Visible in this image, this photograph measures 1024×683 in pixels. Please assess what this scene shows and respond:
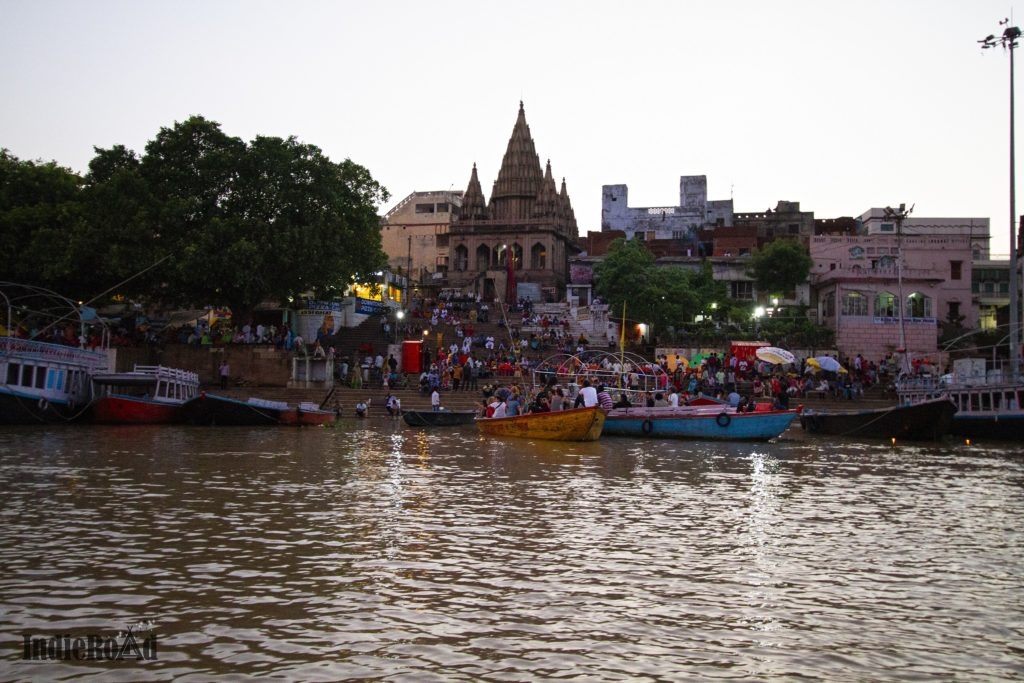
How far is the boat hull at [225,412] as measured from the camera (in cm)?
2980

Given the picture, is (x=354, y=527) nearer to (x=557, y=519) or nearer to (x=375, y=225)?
(x=557, y=519)

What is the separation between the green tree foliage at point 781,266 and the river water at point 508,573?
1426 inches

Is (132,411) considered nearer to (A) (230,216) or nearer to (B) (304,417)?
(B) (304,417)

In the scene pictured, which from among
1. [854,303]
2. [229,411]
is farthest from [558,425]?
[854,303]

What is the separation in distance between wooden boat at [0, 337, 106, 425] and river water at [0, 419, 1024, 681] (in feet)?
39.8

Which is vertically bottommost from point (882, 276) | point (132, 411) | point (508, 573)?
point (508, 573)

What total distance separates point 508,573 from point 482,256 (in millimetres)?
64277

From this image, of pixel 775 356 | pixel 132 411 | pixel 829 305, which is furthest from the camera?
pixel 829 305

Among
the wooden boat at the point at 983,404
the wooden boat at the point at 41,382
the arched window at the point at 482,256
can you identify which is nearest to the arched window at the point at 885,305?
the wooden boat at the point at 983,404

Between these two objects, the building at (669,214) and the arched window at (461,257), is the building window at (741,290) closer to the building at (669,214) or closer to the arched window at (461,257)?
the building at (669,214)

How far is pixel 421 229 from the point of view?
3302 inches

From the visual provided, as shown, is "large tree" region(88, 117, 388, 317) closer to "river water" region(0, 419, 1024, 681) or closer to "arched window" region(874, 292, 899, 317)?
"river water" region(0, 419, 1024, 681)

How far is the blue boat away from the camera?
83.9 ft

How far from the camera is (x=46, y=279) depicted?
37.7m
